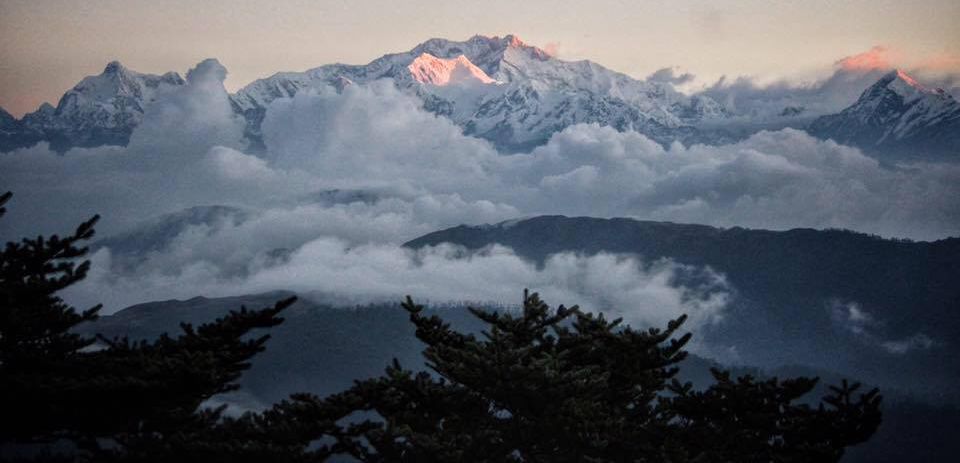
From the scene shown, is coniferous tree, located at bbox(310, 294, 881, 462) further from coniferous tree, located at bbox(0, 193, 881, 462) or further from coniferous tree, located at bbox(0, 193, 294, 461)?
coniferous tree, located at bbox(0, 193, 294, 461)

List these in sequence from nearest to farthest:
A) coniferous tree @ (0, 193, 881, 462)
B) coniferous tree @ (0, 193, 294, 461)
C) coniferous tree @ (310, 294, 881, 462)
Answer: coniferous tree @ (0, 193, 294, 461)
coniferous tree @ (0, 193, 881, 462)
coniferous tree @ (310, 294, 881, 462)

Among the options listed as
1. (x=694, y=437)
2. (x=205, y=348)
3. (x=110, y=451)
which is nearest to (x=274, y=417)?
(x=205, y=348)

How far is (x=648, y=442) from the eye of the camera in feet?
142

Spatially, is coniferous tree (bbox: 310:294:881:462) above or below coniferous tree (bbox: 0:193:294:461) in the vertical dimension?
below

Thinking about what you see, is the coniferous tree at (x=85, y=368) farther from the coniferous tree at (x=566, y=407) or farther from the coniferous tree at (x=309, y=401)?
the coniferous tree at (x=566, y=407)

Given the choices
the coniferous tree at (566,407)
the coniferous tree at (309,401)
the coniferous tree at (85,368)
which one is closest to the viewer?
the coniferous tree at (85,368)

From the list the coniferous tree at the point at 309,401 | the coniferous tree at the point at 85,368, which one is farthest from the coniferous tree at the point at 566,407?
the coniferous tree at the point at 85,368

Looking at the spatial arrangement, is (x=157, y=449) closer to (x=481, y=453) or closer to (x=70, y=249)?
(x=70, y=249)

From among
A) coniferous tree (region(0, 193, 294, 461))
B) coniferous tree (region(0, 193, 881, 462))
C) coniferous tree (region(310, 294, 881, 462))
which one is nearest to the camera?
coniferous tree (region(0, 193, 294, 461))

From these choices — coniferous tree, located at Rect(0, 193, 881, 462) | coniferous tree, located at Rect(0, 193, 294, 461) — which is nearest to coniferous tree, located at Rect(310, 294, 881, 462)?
coniferous tree, located at Rect(0, 193, 881, 462)

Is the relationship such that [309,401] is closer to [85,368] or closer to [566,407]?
[85,368]

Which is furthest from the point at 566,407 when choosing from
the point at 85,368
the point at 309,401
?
the point at 85,368

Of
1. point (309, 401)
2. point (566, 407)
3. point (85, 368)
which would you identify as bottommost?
point (566, 407)

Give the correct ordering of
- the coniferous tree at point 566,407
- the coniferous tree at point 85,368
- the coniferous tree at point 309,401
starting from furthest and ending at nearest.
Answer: the coniferous tree at point 566,407, the coniferous tree at point 309,401, the coniferous tree at point 85,368
